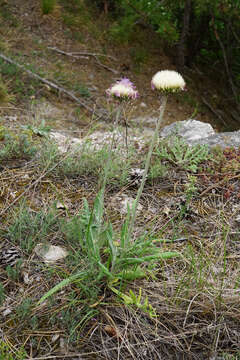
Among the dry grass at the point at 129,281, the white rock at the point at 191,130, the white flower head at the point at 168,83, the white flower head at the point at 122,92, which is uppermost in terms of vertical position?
the white flower head at the point at 168,83

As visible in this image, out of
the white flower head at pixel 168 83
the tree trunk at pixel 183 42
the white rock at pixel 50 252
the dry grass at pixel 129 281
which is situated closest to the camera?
the white flower head at pixel 168 83

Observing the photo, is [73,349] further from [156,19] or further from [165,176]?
[156,19]

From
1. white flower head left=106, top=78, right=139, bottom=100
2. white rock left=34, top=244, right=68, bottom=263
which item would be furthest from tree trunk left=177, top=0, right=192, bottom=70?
white rock left=34, top=244, right=68, bottom=263

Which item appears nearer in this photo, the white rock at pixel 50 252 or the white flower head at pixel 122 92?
the white flower head at pixel 122 92

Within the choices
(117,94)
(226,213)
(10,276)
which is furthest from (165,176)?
(10,276)

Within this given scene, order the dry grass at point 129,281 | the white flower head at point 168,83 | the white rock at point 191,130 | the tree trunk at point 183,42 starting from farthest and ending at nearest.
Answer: the tree trunk at point 183,42
the white rock at point 191,130
the dry grass at point 129,281
the white flower head at point 168,83

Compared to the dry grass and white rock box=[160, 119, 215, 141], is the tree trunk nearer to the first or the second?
white rock box=[160, 119, 215, 141]

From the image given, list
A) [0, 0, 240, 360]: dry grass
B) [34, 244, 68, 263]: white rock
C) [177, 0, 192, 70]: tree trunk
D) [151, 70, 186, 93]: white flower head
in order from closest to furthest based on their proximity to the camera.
A: [151, 70, 186, 93]: white flower head < [0, 0, 240, 360]: dry grass < [34, 244, 68, 263]: white rock < [177, 0, 192, 70]: tree trunk

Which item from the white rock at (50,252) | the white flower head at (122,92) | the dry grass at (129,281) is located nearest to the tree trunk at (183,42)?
the dry grass at (129,281)

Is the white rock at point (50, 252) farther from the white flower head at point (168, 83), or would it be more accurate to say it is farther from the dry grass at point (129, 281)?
the white flower head at point (168, 83)

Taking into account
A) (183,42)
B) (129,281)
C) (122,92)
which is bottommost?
(129,281)

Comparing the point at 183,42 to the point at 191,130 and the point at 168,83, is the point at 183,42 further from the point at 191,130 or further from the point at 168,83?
the point at 168,83

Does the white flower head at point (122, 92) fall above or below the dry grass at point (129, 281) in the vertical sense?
above

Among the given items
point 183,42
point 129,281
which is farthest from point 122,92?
point 183,42
